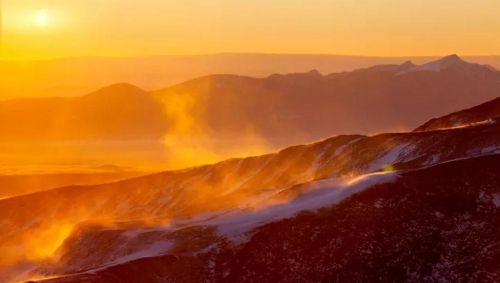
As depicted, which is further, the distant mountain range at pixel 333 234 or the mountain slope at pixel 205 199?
the mountain slope at pixel 205 199

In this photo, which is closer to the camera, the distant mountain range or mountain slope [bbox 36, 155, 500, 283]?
mountain slope [bbox 36, 155, 500, 283]

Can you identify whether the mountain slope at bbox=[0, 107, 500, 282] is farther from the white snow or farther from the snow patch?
the white snow

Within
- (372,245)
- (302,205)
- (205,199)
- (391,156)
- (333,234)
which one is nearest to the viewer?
(372,245)

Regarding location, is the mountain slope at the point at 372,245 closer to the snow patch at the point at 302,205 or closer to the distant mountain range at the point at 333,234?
the distant mountain range at the point at 333,234

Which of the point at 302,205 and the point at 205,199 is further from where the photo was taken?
the point at 205,199

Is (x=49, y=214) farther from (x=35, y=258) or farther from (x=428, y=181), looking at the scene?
(x=428, y=181)

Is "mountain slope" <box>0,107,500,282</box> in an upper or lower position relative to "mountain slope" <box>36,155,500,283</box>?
upper

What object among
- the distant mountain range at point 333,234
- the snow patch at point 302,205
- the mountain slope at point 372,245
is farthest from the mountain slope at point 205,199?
the mountain slope at point 372,245

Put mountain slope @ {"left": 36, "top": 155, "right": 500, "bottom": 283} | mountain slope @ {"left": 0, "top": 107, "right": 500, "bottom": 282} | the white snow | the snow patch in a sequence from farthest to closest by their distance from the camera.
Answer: the white snow
mountain slope @ {"left": 0, "top": 107, "right": 500, "bottom": 282}
the snow patch
mountain slope @ {"left": 36, "top": 155, "right": 500, "bottom": 283}

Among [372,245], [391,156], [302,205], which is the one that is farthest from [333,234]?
[391,156]

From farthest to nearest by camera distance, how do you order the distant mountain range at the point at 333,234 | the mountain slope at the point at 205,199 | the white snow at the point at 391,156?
the white snow at the point at 391,156 → the mountain slope at the point at 205,199 → the distant mountain range at the point at 333,234

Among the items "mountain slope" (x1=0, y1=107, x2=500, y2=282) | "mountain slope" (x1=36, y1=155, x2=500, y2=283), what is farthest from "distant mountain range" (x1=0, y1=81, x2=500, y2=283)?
"mountain slope" (x1=0, y1=107, x2=500, y2=282)

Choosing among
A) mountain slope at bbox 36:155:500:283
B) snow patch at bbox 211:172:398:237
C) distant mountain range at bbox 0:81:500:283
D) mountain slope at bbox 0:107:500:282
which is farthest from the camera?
mountain slope at bbox 0:107:500:282

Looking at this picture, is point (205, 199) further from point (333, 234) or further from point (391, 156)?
point (333, 234)
